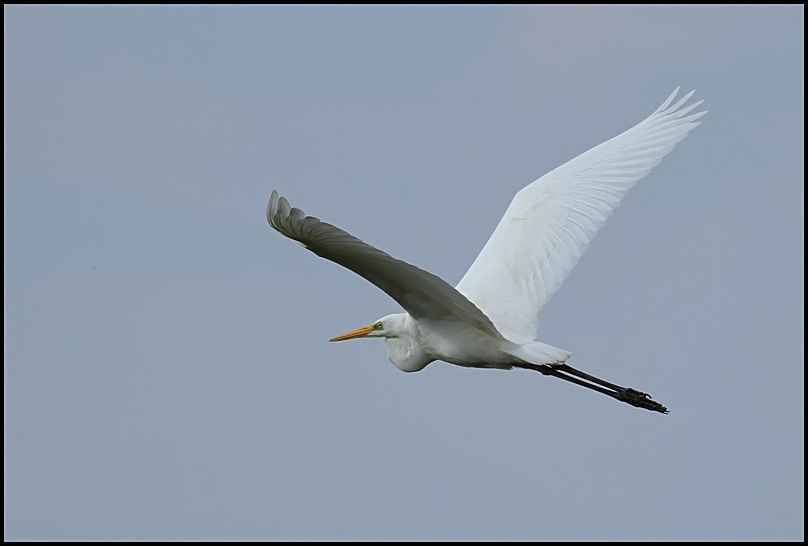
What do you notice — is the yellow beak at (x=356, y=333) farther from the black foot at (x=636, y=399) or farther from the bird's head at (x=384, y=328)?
the black foot at (x=636, y=399)

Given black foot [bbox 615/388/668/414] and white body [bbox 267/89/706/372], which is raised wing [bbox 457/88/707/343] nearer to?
white body [bbox 267/89/706/372]

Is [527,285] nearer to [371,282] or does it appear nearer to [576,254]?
[576,254]

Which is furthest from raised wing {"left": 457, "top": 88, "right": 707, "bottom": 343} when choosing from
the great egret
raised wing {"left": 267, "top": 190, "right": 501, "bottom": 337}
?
raised wing {"left": 267, "top": 190, "right": 501, "bottom": 337}

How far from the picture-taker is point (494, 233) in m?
11.4

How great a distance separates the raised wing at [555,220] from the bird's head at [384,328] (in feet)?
2.16

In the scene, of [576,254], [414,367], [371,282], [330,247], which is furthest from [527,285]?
[330,247]

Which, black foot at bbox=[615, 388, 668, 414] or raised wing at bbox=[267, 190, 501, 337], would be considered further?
black foot at bbox=[615, 388, 668, 414]

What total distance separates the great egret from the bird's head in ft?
0.04

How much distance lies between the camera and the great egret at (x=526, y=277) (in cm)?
961

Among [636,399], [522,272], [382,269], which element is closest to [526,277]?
[522,272]

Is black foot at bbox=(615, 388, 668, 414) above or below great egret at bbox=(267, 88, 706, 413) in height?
Answer: below

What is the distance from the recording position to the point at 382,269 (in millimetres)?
8516

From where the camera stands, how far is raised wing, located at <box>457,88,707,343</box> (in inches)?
416

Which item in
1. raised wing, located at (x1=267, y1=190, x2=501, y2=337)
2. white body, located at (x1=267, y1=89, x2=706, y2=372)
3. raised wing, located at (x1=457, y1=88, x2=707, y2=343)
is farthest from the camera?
raised wing, located at (x1=457, y1=88, x2=707, y2=343)
